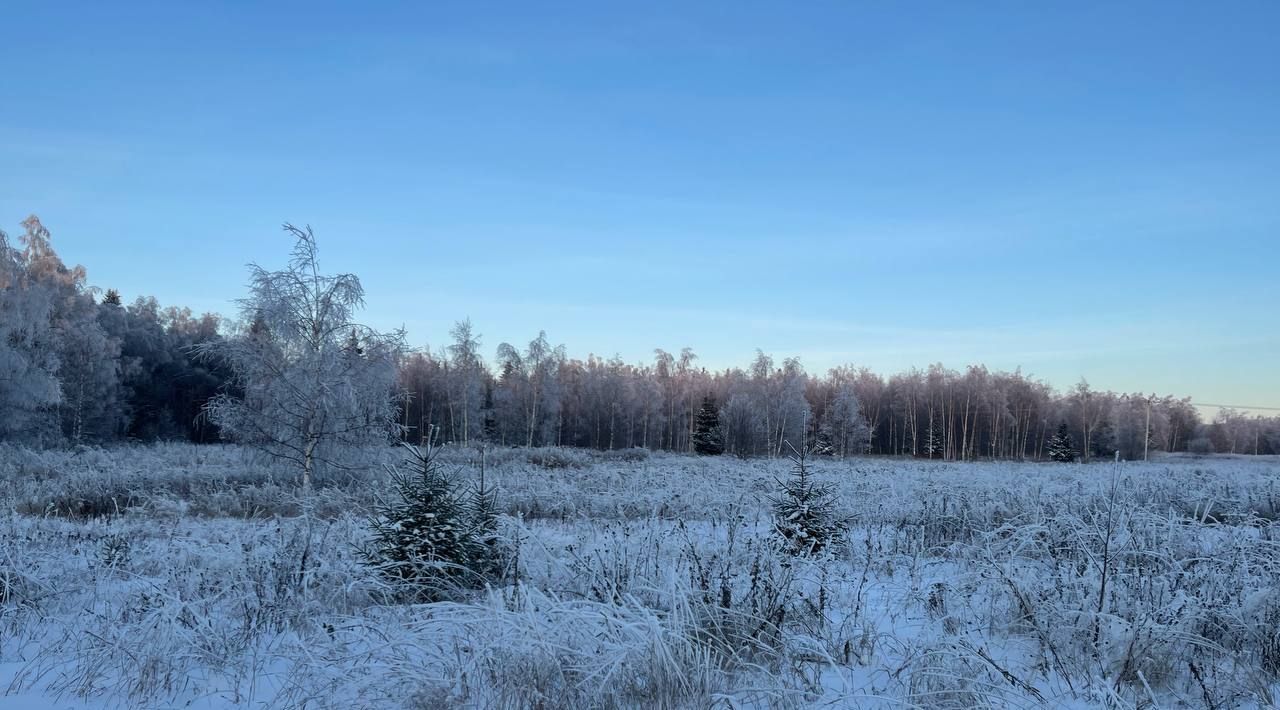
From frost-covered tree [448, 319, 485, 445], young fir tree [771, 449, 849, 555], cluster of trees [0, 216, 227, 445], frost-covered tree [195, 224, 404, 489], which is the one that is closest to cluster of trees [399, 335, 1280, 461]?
frost-covered tree [448, 319, 485, 445]

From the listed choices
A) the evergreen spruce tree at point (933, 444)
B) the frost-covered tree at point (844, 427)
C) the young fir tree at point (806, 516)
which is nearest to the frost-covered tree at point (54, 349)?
the young fir tree at point (806, 516)

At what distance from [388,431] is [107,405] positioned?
90.7ft

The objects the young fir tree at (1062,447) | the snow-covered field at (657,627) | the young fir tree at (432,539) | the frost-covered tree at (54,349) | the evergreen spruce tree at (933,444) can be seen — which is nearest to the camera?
the snow-covered field at (657,627)

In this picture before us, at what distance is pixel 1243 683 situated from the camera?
3.84 meters

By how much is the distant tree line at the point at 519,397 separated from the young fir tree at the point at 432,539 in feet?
33.3

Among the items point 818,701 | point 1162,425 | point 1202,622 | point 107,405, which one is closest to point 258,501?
point 818,701

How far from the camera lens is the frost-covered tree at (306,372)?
15078 mm

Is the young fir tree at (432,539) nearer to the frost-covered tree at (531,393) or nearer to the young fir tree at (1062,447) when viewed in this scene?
the frost-covered tree at (531,393)

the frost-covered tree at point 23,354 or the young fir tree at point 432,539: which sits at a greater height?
the frost-covered tree at point 23,354

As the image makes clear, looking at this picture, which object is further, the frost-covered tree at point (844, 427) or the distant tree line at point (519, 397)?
the frost-covered tree at point (844, 427)

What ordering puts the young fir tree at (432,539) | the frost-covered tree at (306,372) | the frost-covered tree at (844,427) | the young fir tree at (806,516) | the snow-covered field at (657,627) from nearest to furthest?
the snow-covered field at (657,627)
the young fir tree at (432,539)
the young fir tree at (806,516)
the frost-covered tree at (306,372)
the frost-covered tree at (844,427)

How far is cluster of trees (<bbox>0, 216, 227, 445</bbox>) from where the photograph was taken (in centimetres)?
2577

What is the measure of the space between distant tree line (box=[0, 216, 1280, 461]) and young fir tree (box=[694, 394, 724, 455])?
0.14 m

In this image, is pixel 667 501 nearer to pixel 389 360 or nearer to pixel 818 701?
pixel 389 360
